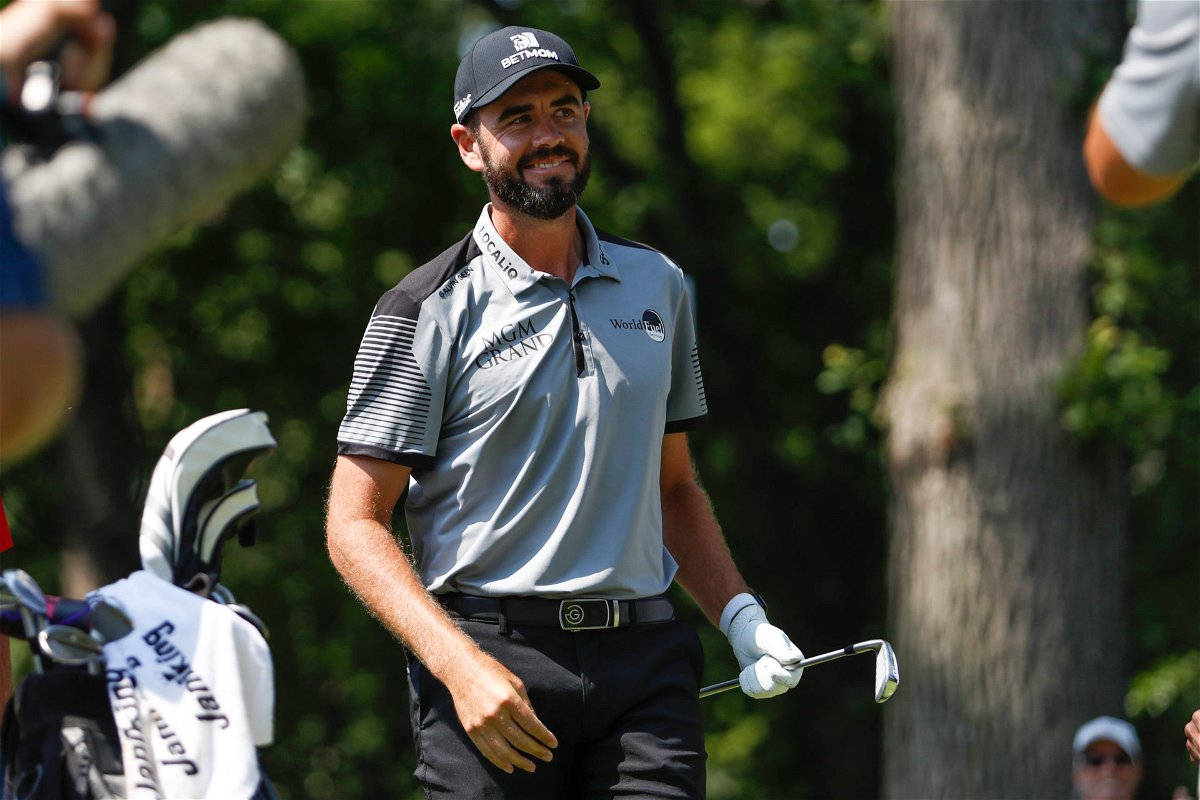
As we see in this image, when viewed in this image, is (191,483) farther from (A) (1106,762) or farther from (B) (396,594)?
(A) (1106,762)

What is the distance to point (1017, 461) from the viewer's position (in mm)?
8500

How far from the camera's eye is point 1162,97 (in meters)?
2.33

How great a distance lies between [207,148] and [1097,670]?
7.31m

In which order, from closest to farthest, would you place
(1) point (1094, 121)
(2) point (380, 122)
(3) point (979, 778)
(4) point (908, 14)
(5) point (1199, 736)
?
(1) point (1094, 121) < (5) point (1199, 736) < (3) point (979, 778) < (4) point (908, 14) < (2) point (380, 122)

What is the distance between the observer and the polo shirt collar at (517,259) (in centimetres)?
401

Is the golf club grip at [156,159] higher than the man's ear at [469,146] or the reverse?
higher

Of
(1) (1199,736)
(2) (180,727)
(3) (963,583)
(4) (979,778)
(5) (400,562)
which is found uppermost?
(5) (400,562)

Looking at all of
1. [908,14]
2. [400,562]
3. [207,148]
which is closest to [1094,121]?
[207,148]

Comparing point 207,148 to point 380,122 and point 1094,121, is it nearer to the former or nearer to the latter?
point 1094,121

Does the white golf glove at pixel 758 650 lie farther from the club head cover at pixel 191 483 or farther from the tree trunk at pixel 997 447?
the tree trunk at pixel 997 447

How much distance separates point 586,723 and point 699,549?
632mm

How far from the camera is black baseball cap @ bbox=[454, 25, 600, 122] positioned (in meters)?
4.02

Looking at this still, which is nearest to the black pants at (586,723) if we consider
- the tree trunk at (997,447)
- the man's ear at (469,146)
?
the man's ear at (469,146)

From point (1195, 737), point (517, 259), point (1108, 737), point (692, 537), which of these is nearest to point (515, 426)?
point (517, 259)
